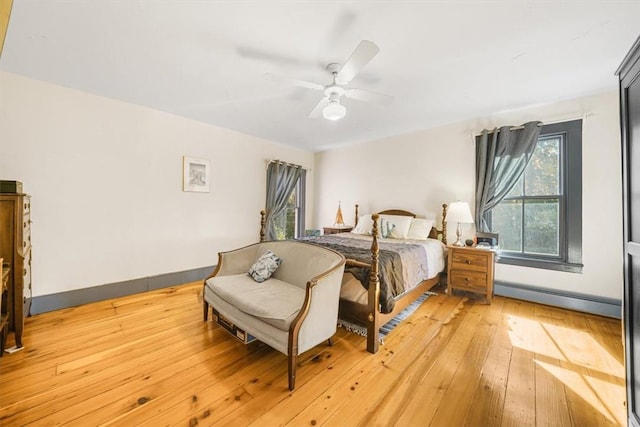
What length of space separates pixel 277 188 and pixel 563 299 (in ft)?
14.6

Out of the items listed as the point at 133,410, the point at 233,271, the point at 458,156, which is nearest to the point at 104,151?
the point at 233,271

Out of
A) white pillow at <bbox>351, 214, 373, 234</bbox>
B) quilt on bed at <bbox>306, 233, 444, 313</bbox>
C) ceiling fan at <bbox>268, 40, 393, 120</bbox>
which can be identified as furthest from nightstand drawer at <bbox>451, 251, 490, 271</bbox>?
ceiling fan at <bbox>268, 40, 393, 120</bbox>

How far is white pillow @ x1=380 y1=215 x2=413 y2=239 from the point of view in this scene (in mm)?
3818

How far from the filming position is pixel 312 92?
2803 mm

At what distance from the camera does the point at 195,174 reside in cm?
381

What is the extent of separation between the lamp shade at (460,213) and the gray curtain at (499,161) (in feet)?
0.97

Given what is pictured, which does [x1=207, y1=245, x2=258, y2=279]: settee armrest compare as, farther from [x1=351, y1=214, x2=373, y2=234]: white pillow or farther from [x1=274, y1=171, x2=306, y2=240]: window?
[x1=274, y1=171, x2=306, y2=240]: window

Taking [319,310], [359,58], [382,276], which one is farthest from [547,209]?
[319,310]

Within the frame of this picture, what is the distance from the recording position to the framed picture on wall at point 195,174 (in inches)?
146

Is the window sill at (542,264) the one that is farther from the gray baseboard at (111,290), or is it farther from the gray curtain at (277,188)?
the gray baseboard at (111,290)

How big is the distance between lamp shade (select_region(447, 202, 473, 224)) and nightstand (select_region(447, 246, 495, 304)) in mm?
379

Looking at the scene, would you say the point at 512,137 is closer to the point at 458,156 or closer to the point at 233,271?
the point at 458,156

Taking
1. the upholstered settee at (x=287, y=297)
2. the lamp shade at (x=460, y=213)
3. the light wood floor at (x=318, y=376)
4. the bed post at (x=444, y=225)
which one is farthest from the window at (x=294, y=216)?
the lamp shade at (x=460, y=213)

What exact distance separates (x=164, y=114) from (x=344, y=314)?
3.54 m
